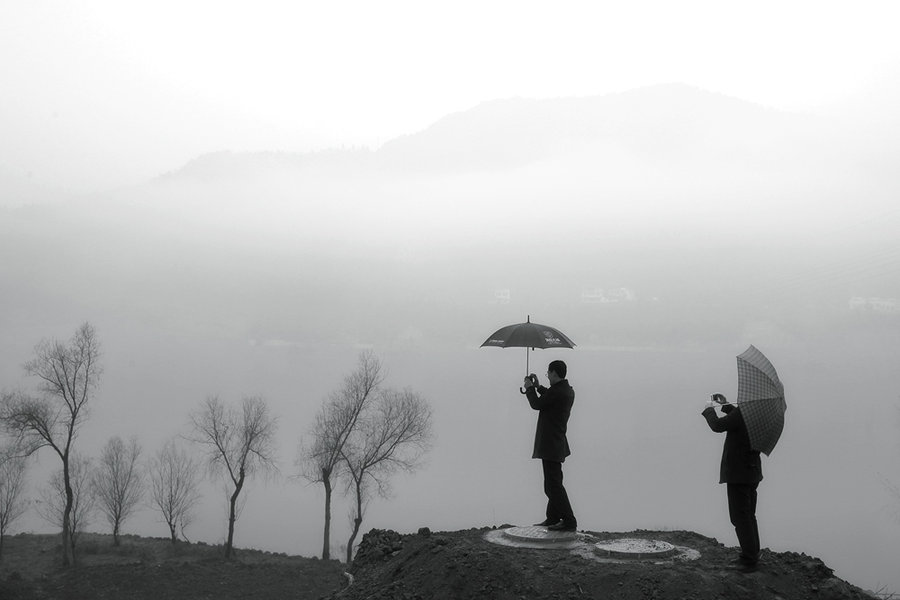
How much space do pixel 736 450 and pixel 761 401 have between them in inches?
27.7

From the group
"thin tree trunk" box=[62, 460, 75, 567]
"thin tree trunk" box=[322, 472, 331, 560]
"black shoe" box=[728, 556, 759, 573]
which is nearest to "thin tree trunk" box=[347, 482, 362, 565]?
"thin tree trunk" box=[322, 472, 331, 560]

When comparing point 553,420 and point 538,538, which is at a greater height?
point 553,420

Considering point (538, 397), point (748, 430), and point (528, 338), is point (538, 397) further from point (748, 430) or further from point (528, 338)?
point (748, 430)

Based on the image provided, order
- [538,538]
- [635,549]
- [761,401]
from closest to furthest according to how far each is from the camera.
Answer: [761,401] → [635,549] → [538,538]

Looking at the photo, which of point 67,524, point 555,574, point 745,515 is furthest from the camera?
point 67,524

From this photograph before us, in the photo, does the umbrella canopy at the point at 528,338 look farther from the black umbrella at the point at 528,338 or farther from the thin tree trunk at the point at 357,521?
the thin tree trunk at the point at 357,521

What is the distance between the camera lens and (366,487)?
50.8 metres

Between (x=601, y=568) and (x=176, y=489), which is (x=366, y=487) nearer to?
(x=176, y=489)

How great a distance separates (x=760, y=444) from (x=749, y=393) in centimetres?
65

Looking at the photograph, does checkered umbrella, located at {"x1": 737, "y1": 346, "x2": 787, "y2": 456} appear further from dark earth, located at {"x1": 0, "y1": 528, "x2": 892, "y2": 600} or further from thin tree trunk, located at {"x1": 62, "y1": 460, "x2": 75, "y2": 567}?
thin tree trunk, located at {"x1": 62, "y1": 460, "x2": 75, "y2": 567}

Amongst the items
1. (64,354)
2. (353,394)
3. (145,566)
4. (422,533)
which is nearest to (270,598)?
(145,566)

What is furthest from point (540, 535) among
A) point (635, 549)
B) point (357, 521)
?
point (357, 521)

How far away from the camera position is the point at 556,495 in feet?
40.6

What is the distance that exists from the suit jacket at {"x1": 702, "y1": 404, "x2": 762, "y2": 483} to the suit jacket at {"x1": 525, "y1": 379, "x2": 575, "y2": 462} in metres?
2.39
